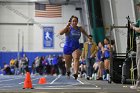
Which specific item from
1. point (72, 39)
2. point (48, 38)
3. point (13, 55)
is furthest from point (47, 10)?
point (72, 39)

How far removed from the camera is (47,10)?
38469 mm

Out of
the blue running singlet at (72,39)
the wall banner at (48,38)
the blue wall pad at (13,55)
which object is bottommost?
the blue running singlet at (72,39)

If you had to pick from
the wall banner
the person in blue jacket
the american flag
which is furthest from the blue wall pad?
the person in blue jacket

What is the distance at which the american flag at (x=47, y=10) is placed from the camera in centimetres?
3850

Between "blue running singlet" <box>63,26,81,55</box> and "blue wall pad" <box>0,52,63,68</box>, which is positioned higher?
A: "blue wall pad" <box>0,52,63,68</box>

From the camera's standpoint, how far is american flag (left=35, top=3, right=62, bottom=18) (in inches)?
1516

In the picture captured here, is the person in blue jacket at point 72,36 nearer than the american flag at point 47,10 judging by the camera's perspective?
Yes

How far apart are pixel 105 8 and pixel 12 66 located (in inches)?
485

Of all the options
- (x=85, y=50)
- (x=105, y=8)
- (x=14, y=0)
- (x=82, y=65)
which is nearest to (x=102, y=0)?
(x=105, y=8)

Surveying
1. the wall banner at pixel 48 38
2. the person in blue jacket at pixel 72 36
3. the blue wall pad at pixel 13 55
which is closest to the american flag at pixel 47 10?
the wall banner at pixel 48 38

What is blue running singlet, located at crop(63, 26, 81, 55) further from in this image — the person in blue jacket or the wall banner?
the wall banner

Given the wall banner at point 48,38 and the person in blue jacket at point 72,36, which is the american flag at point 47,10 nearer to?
the wall banner at point 48,38

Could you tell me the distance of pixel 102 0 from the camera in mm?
27016

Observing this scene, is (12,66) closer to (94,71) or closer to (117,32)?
(117,32)
